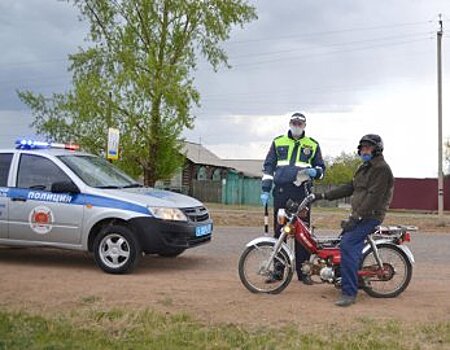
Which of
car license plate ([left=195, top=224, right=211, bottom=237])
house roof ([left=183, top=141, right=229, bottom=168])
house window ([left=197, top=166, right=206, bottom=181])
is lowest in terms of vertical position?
car license plate ([left=195, top=224, right=211, bottom=237])

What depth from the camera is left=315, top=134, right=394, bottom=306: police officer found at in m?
7.11

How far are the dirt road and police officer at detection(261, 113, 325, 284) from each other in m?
0.97

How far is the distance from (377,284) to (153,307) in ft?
8.06

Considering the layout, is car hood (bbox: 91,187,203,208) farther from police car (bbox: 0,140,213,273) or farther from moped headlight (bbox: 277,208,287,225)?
moped headlight (bbox: 277,208,287,225)

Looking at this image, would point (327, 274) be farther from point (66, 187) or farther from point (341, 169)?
point (341, 169)

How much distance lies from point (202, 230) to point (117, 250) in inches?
48.5

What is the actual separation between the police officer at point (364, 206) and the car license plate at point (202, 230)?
8.64ft

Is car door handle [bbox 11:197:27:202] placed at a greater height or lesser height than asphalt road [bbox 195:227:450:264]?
greater

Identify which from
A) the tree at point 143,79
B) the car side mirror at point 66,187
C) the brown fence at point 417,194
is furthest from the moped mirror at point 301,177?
the brown fence at point 417,194

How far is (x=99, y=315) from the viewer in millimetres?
6348

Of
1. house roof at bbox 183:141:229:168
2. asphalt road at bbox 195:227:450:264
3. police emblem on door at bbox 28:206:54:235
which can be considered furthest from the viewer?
house roof at bbox 183:141:229:168

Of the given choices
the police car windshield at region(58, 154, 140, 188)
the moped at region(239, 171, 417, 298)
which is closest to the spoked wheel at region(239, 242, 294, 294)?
the moped at region(239, 171, 417, 298)

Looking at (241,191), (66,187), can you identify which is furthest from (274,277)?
(241,191)

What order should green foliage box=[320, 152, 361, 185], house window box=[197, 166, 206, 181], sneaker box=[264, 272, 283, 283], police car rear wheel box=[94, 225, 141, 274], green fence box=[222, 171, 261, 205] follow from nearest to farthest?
sneaker box=[264, 272, 283, 283], police car rear wheel box=[94, 225, 141, 274], green fence box=[222, 171, 261, 205], house window box=[197, 166, 206, 181], green foliage box=[320, 152, 361, 185]
